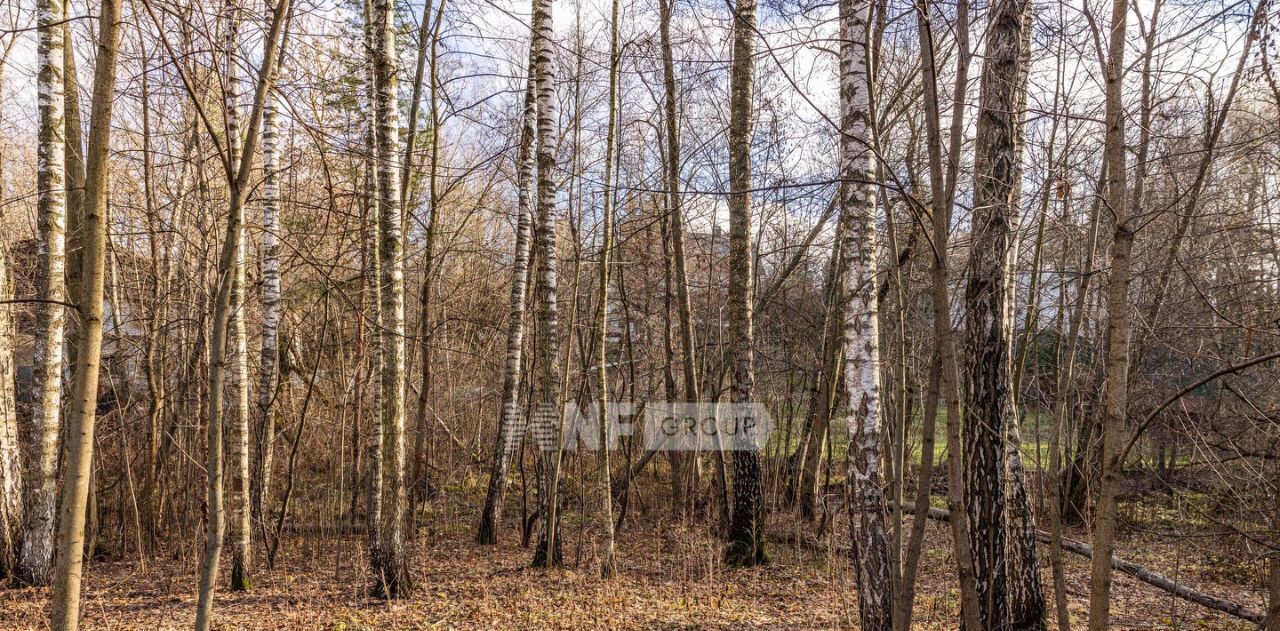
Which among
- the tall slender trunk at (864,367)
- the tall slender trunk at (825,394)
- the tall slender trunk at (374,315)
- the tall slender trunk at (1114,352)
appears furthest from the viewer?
the tall slender trunk at (825,394)

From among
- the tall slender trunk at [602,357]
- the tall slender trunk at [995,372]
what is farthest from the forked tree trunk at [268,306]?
the tall slender trunk at [995,372]

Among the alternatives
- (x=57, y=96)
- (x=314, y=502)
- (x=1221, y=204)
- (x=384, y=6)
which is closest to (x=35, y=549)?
(x=314, y=502)

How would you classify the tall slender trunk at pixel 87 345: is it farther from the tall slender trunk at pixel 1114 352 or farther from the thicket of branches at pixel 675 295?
the tall slender trunk at pixel 1114 352

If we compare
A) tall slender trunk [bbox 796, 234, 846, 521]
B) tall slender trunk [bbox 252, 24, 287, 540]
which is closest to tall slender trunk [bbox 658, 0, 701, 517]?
tall slender trunk [bbox 796, 234, 846, 521]

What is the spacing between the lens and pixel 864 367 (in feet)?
15.4

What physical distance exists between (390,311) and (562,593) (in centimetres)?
318

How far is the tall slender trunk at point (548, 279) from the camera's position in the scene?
670cm

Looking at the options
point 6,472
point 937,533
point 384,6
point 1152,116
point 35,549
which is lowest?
point 937,533

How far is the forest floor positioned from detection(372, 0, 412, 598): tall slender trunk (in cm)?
29

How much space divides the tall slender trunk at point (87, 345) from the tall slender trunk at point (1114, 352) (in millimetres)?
3249

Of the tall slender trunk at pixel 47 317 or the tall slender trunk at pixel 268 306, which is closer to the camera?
the tall slender trunk at pixel 47 317

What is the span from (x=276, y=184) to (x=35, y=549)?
409 centimetres

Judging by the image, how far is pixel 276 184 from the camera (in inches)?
282

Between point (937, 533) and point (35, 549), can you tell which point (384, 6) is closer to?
point (35, 549)
